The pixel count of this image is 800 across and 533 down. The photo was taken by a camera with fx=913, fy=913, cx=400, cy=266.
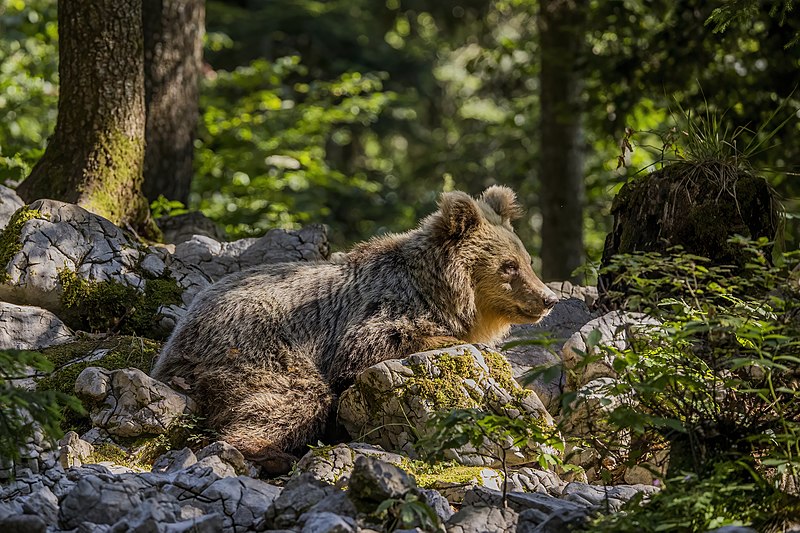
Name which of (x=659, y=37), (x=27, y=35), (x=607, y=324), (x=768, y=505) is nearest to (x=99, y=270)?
(x=607, y=324)

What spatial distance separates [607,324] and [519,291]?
78 cm

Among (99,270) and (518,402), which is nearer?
(518,402)

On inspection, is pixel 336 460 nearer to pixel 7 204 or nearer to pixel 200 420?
pixel 200 420

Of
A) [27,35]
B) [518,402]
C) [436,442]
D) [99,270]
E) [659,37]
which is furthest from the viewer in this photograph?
[27,35]

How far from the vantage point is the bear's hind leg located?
5.45 m

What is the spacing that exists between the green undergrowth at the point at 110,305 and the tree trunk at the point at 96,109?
103cm

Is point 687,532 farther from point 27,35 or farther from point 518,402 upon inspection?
point 27,35

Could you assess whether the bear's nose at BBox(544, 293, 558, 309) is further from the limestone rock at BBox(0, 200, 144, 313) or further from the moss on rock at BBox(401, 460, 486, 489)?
the limestone rock at BBox(0, 200, 144, 313)

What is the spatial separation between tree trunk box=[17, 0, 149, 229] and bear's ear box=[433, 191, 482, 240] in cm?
295

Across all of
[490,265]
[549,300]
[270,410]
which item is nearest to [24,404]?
[270,410]

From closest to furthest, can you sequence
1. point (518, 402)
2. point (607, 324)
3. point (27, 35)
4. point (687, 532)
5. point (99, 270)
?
1. point (687, 532)
2. point (518, 402)
3. point (607, 324)
4. point (99, 270)
5. point (27, 35)

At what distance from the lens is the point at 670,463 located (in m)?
4.32

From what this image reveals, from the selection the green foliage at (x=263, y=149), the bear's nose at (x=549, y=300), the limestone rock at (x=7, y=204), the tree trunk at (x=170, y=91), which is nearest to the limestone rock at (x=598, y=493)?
the bear's nose at (x=549, y=300)

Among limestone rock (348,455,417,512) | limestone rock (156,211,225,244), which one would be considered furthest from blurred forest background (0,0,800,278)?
limestone rock (348,455,417,512)
